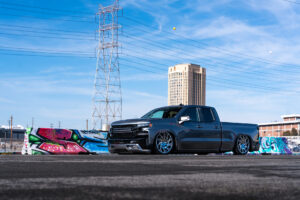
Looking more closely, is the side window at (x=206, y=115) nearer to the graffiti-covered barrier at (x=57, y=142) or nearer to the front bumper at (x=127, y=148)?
the front bumper at (x=127, y=148)

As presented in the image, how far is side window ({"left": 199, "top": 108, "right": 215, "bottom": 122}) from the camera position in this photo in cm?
1408

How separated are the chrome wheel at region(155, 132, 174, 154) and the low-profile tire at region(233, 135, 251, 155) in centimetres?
297

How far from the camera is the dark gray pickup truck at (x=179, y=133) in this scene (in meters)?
12.6

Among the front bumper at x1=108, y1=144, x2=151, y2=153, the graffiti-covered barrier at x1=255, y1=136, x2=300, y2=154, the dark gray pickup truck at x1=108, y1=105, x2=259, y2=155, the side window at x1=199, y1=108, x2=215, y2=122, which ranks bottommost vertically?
the graffiti-covered barrier at x1=255, y1=136, x2=300, y2=154

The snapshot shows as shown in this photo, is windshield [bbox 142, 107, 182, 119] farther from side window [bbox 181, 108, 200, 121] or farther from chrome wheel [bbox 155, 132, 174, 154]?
chrome wheel [bbox 155, 132, 174, 154]

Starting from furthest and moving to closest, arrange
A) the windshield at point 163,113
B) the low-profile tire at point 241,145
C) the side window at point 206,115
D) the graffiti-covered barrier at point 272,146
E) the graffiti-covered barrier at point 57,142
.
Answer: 1. the graffiti-covered barrier at point 272,146
2. the graffiti-covered barrier at point 57,142
3. the low-profile tire at point 241,145
4. the side window at point 206,115
5. the windshield at point 163,113

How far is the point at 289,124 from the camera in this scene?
189625 millimetres

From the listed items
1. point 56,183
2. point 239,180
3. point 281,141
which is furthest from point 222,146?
point 281,141

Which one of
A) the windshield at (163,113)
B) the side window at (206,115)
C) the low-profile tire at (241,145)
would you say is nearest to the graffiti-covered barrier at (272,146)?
the low-profile tire at (241,145)

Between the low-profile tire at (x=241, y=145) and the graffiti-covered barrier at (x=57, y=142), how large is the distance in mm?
7796

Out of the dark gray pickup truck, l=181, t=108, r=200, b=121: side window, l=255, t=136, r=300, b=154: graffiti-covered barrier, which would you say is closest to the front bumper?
the dark gray pickup truck

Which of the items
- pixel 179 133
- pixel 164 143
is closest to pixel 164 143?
pixel 164 143

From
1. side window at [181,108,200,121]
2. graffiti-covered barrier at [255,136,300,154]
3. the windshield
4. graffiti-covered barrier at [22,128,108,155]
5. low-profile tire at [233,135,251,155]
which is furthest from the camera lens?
graffiti-covered barrier at [255,136,300,154]

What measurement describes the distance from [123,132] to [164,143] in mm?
1338
